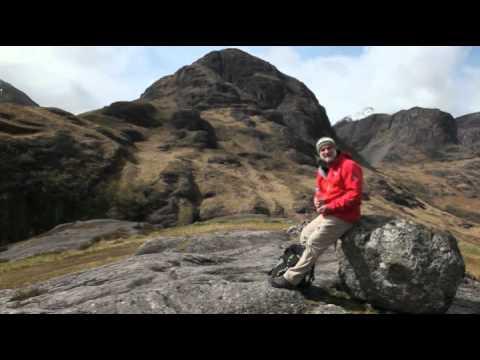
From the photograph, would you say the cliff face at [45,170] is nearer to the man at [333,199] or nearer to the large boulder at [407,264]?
the man at [333,199]

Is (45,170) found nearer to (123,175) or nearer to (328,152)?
(123,175)

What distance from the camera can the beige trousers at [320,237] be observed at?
13.0m

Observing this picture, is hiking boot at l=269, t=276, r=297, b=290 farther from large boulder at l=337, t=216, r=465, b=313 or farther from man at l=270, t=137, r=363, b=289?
large boulder at l=337, t=216, r=465, b=313

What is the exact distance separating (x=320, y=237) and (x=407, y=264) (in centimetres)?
273

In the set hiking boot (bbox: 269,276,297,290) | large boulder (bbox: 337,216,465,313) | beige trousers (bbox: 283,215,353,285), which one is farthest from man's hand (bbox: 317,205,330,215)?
hiking boot (bbox: 269,276,297,290)

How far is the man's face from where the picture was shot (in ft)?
42.4

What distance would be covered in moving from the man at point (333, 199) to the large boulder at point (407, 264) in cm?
78

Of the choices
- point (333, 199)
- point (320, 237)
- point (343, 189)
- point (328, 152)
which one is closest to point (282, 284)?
point (320, 237)

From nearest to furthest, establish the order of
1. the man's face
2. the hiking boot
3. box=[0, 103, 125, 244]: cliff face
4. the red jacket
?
the red jacket → the man's face → the hiking boot → box=[0, 103, 125, 244]: cliff face

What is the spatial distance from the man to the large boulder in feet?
2.56
